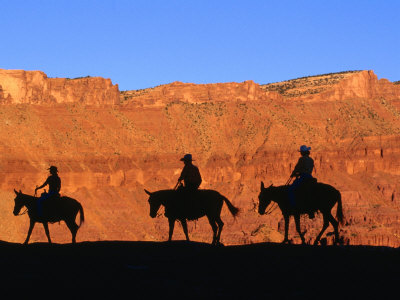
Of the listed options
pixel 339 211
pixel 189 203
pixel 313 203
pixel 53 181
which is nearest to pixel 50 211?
pixel 53 181

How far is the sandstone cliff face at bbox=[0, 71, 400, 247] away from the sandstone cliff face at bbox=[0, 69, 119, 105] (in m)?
4.56

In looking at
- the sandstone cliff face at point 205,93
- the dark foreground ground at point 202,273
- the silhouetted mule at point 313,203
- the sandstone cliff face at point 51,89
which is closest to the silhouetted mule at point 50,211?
the dark foreground ground at point 202,273


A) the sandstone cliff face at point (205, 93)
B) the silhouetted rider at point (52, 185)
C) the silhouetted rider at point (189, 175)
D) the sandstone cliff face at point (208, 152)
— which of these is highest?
the sandstone cliff face at point (205, 93)

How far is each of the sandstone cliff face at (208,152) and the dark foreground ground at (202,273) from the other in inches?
2325

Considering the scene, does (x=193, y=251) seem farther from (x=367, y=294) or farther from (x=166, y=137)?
(x=166, y=137)

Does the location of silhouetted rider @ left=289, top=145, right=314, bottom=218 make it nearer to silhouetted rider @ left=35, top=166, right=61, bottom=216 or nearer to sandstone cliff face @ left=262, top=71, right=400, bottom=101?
silhouetted rider @ left=35, top=166, right=61, bottom=216

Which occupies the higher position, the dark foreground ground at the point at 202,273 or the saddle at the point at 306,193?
the saddle at the point at 306,193

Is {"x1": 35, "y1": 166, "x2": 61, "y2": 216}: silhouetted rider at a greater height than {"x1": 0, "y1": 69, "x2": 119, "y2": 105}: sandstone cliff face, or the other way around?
{"x1": 0, "y1": 69, "x2": 119, "y2": 105}: sandstone cliff face

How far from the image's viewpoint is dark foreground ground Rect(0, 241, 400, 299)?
17.1m

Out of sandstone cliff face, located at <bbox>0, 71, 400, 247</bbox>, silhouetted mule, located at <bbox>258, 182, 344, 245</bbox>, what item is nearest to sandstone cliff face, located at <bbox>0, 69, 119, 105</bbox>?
sandstone cliff face, located at <bbox>0, 71, 400, 247</bbox>

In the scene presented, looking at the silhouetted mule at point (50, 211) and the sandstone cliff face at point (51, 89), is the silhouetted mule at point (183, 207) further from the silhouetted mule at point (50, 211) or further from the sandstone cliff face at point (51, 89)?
the sandstone cliff face at point (51, 89)

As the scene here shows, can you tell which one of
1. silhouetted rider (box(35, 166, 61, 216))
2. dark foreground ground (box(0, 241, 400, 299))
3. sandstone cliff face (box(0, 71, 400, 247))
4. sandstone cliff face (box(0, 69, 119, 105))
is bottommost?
dark foreground ground (box(0, 241, 400, 299))

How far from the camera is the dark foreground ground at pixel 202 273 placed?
675 inches

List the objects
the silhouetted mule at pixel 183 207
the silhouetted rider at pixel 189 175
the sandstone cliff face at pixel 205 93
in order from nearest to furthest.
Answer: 1. the silhouetted rider at pixel 189 175
2. the silhouetted mule at pixel 183 207
3. the sandstone cliff face at pixel 205 93
